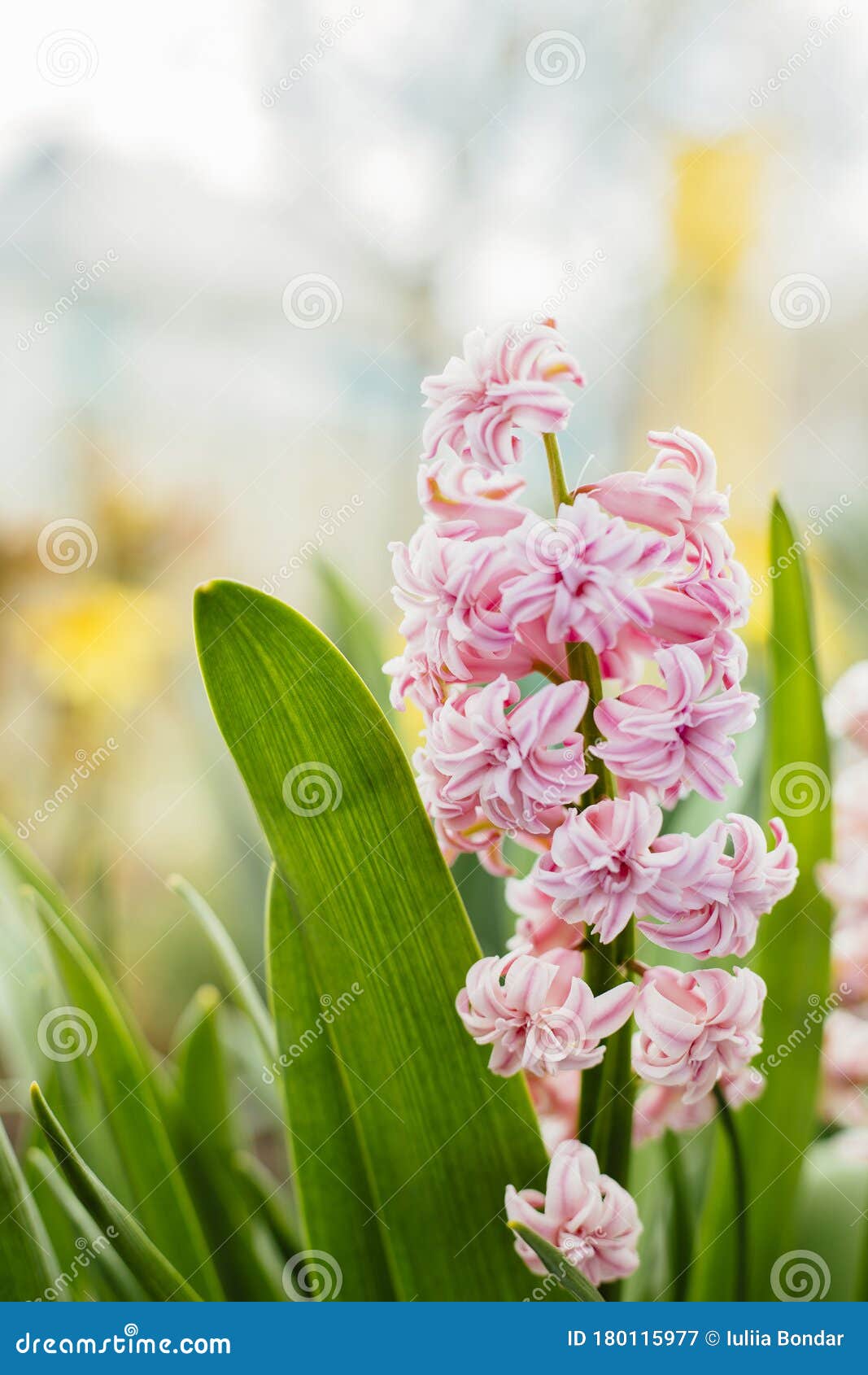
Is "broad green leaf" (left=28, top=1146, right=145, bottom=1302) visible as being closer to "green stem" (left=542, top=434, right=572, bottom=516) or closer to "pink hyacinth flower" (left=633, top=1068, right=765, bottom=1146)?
"pink hyacinth flower" (left=633, top=1068, right=765, bottom=1146)

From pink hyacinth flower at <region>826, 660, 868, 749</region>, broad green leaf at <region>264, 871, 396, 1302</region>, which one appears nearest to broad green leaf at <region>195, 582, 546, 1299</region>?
broad green leaf at <region>264, 871, 396, 1302</region>

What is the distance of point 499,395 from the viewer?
32cm

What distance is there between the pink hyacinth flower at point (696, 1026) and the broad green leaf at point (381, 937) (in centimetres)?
6

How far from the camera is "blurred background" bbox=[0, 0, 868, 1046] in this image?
3.13 feet

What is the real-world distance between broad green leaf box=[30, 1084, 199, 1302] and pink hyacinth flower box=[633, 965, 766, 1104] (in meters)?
0.19

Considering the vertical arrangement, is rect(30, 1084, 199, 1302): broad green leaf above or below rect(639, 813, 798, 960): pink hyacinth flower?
below

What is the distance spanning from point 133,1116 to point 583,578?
0.35 meters

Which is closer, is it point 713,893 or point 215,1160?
point 713,893

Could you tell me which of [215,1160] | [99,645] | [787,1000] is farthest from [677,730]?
[99,645]

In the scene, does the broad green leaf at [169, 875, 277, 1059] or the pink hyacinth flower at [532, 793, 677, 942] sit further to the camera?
the broad green leaf at [169, 875, 277, 1059]

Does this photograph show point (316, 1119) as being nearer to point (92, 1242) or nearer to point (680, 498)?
point (92, 1242)

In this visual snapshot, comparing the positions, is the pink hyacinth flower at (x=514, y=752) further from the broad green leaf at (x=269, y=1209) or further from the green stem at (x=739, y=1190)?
the broad green leaf at (x=269, y=1209)

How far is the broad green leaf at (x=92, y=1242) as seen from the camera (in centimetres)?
40

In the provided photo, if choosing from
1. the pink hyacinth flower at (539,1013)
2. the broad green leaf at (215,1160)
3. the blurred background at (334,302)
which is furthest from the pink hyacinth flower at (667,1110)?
the blurred background at (334,302)
